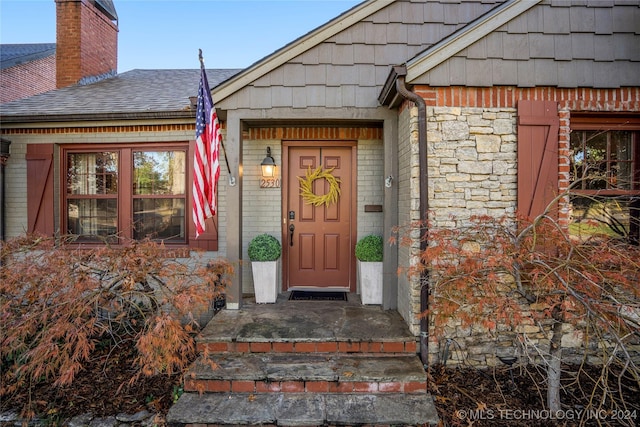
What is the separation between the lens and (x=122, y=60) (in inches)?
292

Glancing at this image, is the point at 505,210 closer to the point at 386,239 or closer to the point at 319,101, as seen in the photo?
the point at 386,239

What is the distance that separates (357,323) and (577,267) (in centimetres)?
210

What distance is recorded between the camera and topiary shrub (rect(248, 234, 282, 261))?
4324mm

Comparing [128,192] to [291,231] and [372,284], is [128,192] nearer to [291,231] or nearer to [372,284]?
[291,231]

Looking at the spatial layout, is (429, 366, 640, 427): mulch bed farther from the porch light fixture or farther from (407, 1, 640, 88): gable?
the porch light fixture

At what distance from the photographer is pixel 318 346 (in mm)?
3234

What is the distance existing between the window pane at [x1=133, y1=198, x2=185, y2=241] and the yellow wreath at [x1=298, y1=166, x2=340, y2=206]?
1845mm

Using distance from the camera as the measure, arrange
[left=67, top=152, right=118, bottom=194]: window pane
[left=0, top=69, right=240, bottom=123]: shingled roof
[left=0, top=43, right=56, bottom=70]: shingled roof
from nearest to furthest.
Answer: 1. [left=0, top=69, right=240, bottom=123]: shingled roof
2. [left=67, top=152, right=118, bottom=194]: window pane
3. [left=0, top=43, right=56, bottom=70]: shingled roof

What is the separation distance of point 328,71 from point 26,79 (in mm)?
12893

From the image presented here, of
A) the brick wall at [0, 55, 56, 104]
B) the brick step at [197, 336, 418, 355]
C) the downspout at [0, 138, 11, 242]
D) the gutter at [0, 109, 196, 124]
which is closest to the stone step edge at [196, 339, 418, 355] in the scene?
the brick step at [197, 336, 418, 355]

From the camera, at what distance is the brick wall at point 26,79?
34.5 ft

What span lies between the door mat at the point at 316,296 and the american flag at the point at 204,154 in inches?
67.8

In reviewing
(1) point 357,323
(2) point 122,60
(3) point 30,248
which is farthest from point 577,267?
(2) point 122,60

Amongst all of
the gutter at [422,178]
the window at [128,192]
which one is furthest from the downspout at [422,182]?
the window at [128,192]
